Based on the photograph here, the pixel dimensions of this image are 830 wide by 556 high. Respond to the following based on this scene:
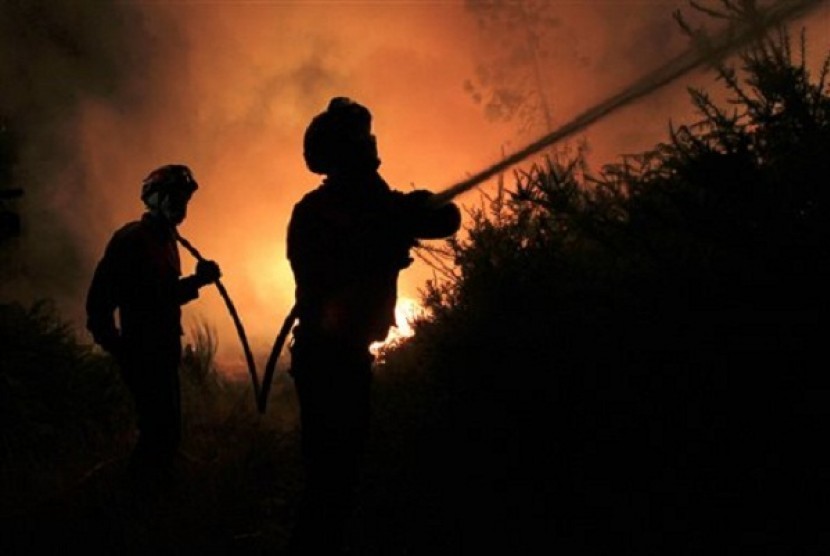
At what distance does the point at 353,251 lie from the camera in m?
2.90

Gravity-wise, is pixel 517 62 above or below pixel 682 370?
above

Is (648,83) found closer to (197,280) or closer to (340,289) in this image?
(340,289)

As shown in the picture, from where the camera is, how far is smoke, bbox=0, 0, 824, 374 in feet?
51.3

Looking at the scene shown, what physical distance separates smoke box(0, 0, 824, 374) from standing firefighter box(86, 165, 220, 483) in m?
8.74

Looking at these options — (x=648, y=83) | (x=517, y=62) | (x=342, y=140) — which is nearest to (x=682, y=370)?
(x=648, y=83)

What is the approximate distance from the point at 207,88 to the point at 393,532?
1797 centimetres

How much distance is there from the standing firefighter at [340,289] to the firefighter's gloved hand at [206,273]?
1.61 metres

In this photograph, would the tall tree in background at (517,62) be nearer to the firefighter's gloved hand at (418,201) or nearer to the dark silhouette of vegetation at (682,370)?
the dark silhouette of vegetation at (682,370)

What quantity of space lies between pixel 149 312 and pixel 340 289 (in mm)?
1866

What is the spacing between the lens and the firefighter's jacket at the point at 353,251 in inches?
114

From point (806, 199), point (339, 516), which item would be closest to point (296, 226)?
point (339, 516)

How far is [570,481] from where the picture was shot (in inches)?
140

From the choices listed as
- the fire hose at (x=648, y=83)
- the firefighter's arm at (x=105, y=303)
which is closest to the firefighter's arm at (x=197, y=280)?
the firefighter's arm at (x=105, y=303)

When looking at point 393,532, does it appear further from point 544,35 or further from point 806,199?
point 544,35
